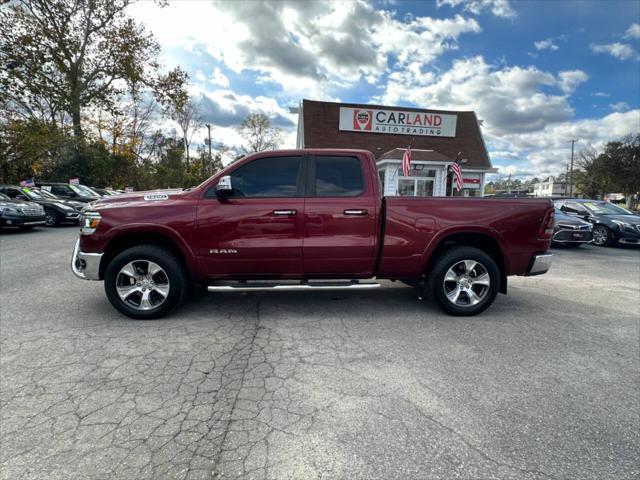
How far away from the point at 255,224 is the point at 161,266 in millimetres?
1181

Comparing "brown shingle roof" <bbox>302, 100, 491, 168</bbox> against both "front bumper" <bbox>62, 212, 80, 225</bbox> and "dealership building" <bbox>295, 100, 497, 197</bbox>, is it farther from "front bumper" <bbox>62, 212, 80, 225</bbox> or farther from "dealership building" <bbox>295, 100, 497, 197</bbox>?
"front bumper" <bbox>62, 212, 80, 225</bbox>

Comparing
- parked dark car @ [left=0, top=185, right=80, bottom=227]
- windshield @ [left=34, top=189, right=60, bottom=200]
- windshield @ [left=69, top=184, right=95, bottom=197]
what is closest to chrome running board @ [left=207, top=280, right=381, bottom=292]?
parked dark car @ [left=0, top=185, right=80, bottom=227]

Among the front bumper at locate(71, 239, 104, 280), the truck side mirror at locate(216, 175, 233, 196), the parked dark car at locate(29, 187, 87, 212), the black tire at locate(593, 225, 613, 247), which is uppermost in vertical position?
the truck side mirror at locate(216, 175, 233, 196)

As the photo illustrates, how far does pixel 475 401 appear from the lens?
247cm

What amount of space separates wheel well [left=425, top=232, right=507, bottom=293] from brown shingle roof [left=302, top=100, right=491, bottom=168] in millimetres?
17415

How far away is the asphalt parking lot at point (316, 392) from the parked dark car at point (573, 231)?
6192mm

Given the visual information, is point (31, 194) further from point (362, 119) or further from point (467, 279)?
point (362, 119)

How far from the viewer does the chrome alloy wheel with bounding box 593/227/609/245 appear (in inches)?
417

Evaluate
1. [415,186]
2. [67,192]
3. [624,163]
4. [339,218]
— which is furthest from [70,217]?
[624,163]

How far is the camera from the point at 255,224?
12.6 ft

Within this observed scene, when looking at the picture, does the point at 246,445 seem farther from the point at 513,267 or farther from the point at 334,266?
the point at 513,267

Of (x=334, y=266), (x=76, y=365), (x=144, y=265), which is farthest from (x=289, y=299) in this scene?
(x=76, y=365)

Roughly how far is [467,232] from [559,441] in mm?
2455

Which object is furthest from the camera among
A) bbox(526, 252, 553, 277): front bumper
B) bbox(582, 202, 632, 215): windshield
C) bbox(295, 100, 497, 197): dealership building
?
bbox(295, 100, 497, 197): dealership building
